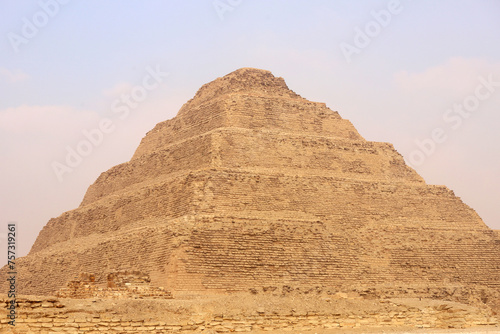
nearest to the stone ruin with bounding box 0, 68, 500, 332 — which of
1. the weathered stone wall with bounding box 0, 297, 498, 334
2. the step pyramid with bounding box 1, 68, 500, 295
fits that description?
the step pyramid with bounding box 1, 68, 500, 295

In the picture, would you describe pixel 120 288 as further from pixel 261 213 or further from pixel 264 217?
pixel 261 213

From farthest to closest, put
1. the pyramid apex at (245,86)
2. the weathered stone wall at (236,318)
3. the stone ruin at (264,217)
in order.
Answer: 1. the pyramid apex at (245,86)
2. the stone ruin at (264,217)
3. the weathered stone wall at (236,318)

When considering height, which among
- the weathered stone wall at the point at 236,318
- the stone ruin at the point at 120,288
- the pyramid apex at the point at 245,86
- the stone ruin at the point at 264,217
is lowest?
the weathered stone wall at the point at 236,318

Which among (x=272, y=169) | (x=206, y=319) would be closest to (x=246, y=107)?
(x=272, y=169)

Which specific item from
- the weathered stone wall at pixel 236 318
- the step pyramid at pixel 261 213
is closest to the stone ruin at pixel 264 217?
the step pyramid at pixel 261 213

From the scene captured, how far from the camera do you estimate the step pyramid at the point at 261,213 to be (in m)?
30.1

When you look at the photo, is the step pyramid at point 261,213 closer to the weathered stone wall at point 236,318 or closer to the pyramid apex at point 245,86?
the pyramid apex at point 245,86

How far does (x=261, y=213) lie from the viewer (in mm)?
32250

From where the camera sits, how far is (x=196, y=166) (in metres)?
35.0

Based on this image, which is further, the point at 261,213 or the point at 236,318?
the point at 261,213

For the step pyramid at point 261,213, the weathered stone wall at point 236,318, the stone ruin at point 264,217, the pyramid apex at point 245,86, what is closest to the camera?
the weathered stone wall at point 236,318

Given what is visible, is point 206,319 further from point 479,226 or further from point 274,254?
point 479,226

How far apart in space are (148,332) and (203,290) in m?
7.68

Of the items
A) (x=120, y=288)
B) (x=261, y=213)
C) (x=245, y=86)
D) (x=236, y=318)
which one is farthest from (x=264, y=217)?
(x=245, y=86)
